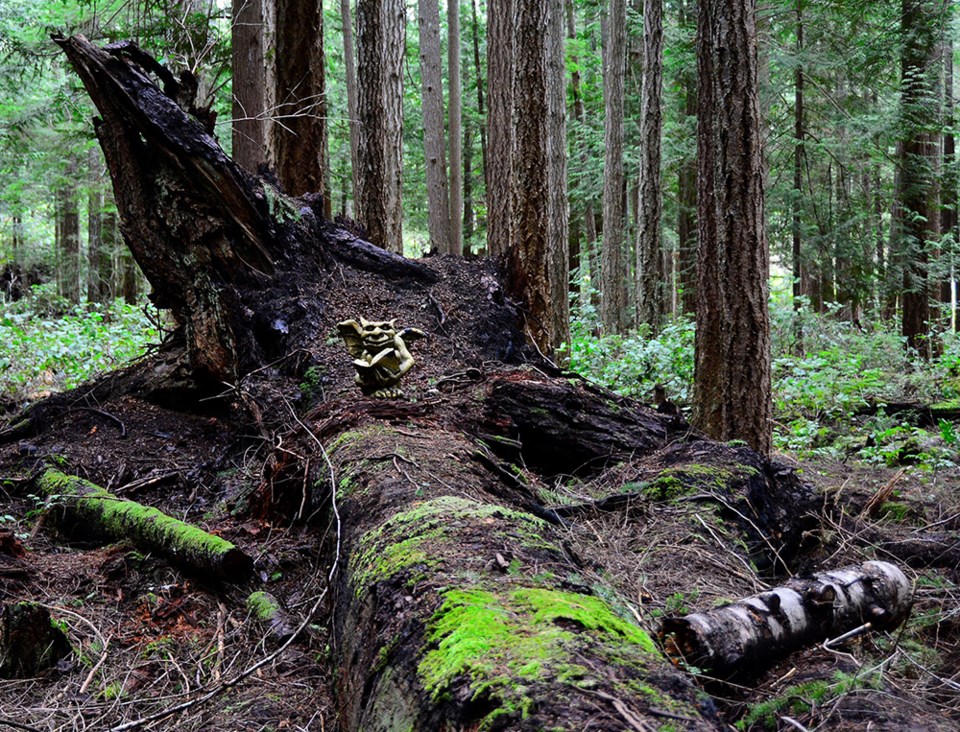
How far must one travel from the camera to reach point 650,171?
1487 cm

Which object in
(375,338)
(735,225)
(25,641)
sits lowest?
(25,641)

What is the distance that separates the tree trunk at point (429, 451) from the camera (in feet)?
7.16

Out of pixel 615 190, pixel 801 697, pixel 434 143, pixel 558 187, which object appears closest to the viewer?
pixel 801 697

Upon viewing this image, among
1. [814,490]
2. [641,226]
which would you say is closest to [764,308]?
[814,490]

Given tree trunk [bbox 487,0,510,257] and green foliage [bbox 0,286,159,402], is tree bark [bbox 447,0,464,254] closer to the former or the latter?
tree trunk [bbox 487,0,510,257]

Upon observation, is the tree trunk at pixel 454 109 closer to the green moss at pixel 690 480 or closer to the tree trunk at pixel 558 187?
the tree trunk at pixel 558 187

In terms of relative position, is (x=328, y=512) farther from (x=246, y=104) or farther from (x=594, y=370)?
(x=246, y=104)

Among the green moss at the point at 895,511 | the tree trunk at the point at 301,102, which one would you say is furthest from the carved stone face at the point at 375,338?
the tree trunk at the point at 301,102

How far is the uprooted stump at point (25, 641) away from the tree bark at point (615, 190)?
14.5 metres

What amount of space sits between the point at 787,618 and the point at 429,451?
2.17 meters

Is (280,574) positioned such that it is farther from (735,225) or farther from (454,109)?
(454,109)

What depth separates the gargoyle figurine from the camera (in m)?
5.35

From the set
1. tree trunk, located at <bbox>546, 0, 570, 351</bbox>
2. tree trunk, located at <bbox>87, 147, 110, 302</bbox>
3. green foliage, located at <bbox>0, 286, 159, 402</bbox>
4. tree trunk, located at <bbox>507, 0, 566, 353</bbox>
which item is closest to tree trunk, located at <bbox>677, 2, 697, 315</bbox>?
tree trunk, located at <bbox>546, 0, 570, 351</bbox>

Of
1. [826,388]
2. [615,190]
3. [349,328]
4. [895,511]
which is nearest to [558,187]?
[615,190]
